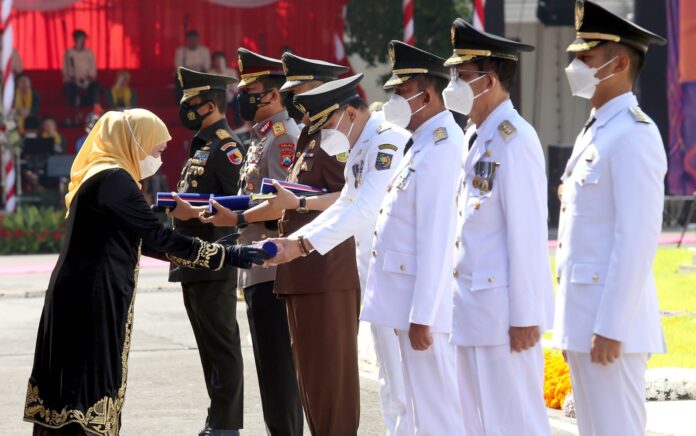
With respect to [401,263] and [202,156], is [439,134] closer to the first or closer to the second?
[401,263]

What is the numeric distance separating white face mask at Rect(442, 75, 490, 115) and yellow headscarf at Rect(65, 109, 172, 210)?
1281 mm

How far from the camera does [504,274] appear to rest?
194 inches

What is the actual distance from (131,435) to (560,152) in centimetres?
1687

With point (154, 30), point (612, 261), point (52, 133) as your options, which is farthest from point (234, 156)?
point (154, 30)

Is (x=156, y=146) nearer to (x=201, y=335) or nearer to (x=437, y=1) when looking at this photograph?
(x=201, y=335)

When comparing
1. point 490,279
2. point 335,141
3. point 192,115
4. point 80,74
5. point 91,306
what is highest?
point 80,74

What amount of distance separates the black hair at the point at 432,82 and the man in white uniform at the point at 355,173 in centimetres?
36

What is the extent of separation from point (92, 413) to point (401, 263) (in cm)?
139

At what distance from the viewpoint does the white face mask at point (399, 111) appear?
5.54 meters

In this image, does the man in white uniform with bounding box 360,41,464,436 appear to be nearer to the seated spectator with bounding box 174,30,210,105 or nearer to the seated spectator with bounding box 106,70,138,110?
the seated spectator with bounding box 106,70,138,110

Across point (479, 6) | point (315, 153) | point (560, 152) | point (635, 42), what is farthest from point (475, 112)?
point (560, 152)

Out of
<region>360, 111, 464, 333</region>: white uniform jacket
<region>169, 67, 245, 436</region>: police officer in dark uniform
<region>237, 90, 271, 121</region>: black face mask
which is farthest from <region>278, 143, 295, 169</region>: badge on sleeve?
<region>360, 111, 464, 333</region>: white uniform jacket

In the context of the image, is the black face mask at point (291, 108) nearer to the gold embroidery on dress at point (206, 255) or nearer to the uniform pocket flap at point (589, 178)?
the gold embroidery on dress at point (206, 255)

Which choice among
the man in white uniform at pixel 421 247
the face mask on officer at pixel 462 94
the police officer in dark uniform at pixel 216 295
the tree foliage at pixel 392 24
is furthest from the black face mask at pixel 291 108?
the tree foliage at pixel 392 24
